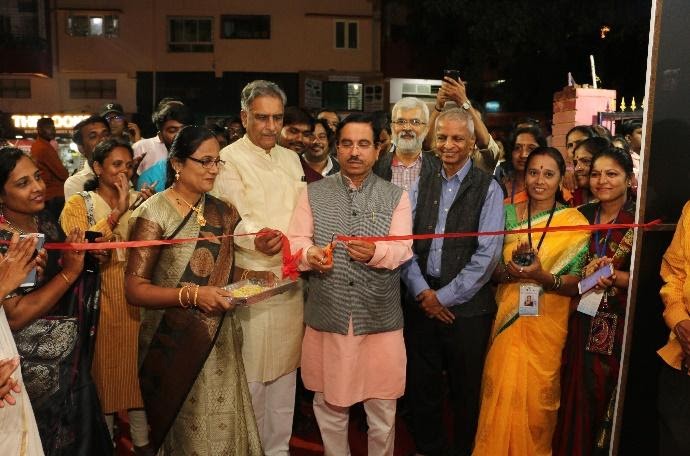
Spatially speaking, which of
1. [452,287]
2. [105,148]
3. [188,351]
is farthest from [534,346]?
[105,148]

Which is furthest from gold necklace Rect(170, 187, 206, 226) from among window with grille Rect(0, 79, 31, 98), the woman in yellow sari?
window with grille Rect(0, 79, 31, 98)

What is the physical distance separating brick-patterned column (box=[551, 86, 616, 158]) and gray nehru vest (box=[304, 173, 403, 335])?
260 inches

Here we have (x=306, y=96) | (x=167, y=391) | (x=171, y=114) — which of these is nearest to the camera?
(x=167, y=391)

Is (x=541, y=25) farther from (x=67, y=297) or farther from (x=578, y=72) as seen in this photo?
(x=67, y=297)

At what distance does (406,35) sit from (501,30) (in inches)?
180

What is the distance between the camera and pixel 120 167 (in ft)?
13.4

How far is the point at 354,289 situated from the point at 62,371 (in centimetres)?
152

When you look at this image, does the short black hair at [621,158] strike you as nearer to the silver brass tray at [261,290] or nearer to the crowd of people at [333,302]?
the crowd of people at [333,302]

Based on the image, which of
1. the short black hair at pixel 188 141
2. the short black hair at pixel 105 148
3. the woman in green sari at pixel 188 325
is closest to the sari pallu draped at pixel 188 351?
the woman in green sari at pixel 188 325

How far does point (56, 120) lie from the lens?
72.6 ft

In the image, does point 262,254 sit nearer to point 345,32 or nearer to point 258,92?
point 258,92

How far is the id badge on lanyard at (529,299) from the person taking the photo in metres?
3.61

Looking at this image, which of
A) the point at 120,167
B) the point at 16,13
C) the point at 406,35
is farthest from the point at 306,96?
the point at 120,167

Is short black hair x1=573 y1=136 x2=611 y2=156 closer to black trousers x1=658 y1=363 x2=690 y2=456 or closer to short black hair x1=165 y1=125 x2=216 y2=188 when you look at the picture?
black trousers x1=658 y1=363 x2=690 y2=456
